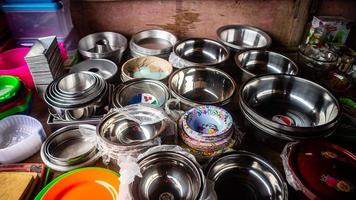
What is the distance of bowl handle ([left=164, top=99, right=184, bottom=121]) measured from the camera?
1.52 meters

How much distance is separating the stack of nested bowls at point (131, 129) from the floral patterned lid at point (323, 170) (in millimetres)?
677

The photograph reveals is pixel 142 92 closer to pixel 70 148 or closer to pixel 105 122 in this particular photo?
pixel 105 122

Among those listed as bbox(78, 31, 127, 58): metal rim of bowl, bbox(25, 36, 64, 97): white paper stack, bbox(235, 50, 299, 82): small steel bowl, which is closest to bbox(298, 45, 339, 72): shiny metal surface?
bbox(235, 50, 299, 82): small steel bowl

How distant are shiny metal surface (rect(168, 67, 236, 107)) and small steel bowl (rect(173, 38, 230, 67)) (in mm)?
331

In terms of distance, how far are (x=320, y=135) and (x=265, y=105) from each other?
0.49m

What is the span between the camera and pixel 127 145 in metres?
1.31

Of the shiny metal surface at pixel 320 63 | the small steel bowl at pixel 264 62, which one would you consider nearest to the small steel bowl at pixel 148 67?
the small steel bowl at pixel 264 62

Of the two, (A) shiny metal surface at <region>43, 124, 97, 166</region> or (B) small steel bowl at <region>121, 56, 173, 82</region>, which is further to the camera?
(B) small steel bowl at <region>121, 56, 173, 82</region>

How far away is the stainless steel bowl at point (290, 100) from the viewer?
1.66 m

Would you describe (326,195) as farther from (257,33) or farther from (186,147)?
(257,33)

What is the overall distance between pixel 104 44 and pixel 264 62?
1380 millimetres

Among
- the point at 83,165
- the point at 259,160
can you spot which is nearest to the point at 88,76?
the point at 83,165

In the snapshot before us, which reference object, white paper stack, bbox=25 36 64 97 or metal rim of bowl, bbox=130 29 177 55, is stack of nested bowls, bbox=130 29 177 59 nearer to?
metal rim of bowl, bbox=130 29 177 55

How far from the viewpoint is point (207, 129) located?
144cm
